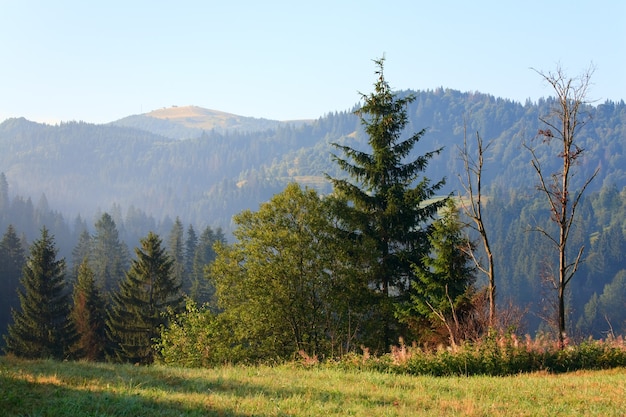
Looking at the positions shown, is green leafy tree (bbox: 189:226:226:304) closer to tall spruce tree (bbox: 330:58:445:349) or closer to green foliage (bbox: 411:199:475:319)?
tall spruce tree (bbox: 330:58:445:349)

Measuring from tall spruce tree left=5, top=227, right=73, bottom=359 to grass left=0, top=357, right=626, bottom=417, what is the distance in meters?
31.9

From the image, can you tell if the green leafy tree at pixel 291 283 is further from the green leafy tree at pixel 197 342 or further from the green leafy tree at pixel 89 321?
the green leafy tree at pixel 89 321

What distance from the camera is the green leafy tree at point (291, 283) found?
27828 mm

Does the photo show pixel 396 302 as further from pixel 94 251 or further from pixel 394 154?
pixel 94 251

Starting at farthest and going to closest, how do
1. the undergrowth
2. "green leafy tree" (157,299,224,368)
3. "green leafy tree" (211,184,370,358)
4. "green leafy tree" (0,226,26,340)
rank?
"green leafy tree" (0,226,26,340), "green leafy tree" (211,184,370,358), "green leafy tree" (157,299,224,368), the undergrowth

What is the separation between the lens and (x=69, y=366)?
13.8m

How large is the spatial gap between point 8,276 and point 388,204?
6280 cm

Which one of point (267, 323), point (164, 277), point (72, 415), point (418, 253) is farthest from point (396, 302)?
point (164, 277)

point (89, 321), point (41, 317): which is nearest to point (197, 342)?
point (41, 317)

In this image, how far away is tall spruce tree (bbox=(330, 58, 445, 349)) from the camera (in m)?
27.7

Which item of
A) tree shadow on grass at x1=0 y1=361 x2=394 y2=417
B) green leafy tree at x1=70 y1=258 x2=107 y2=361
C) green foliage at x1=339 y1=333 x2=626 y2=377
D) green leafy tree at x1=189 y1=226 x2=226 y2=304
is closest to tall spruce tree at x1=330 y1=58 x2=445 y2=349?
green foliage at x1=339 y1=333 x2=626 y2=377

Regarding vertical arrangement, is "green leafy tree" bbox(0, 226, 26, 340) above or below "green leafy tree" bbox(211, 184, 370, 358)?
below

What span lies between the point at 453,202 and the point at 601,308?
147 metres

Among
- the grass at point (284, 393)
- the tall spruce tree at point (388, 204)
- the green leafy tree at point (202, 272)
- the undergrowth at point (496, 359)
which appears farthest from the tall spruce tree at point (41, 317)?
the undergrowth at point (496, 359)
